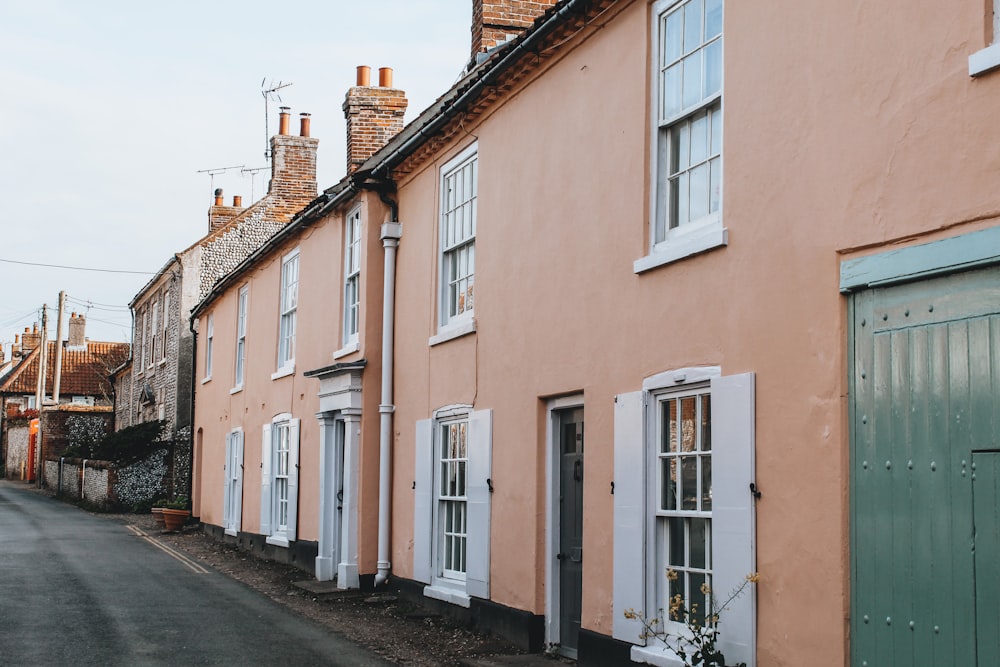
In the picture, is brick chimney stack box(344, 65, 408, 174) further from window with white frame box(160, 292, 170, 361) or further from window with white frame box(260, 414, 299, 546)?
window with white frame box(160, 292, 170, 361)

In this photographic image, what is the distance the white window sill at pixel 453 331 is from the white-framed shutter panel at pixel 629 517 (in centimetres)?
379

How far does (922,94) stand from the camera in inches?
255

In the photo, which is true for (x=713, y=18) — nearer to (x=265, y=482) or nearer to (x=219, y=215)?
(x=265, y=482)

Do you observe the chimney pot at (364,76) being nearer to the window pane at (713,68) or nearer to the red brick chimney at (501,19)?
the red brick chimney at (501,19)

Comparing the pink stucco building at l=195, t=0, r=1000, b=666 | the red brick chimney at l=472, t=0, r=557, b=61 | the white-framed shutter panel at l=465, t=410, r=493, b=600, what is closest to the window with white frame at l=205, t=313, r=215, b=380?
the pink stucco building at l=195, t=0, r=1000, b=666

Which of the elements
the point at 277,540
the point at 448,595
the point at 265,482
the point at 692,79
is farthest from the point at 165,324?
the point at 692,79

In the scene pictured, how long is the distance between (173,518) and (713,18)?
77.2 ft

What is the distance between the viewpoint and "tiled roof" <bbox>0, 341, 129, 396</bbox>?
2326 inches

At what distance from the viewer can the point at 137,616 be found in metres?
13.9

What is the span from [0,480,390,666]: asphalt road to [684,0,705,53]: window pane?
6.43 meters

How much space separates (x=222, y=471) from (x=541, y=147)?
17.4 meters

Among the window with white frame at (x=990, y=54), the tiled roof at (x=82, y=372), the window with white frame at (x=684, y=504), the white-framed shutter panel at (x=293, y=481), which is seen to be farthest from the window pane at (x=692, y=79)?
the tiled roof at (x=82, y=372)

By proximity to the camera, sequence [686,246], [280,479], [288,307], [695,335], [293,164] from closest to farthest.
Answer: [695,335]
[686,246]
[280,479]
[288,307]
[293,164]

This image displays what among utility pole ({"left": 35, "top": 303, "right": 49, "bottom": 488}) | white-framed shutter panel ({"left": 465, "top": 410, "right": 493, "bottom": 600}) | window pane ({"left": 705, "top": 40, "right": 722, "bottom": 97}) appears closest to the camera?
window pane ({"left": 705, "top": 40, "right": 722, "bottom": 97})
